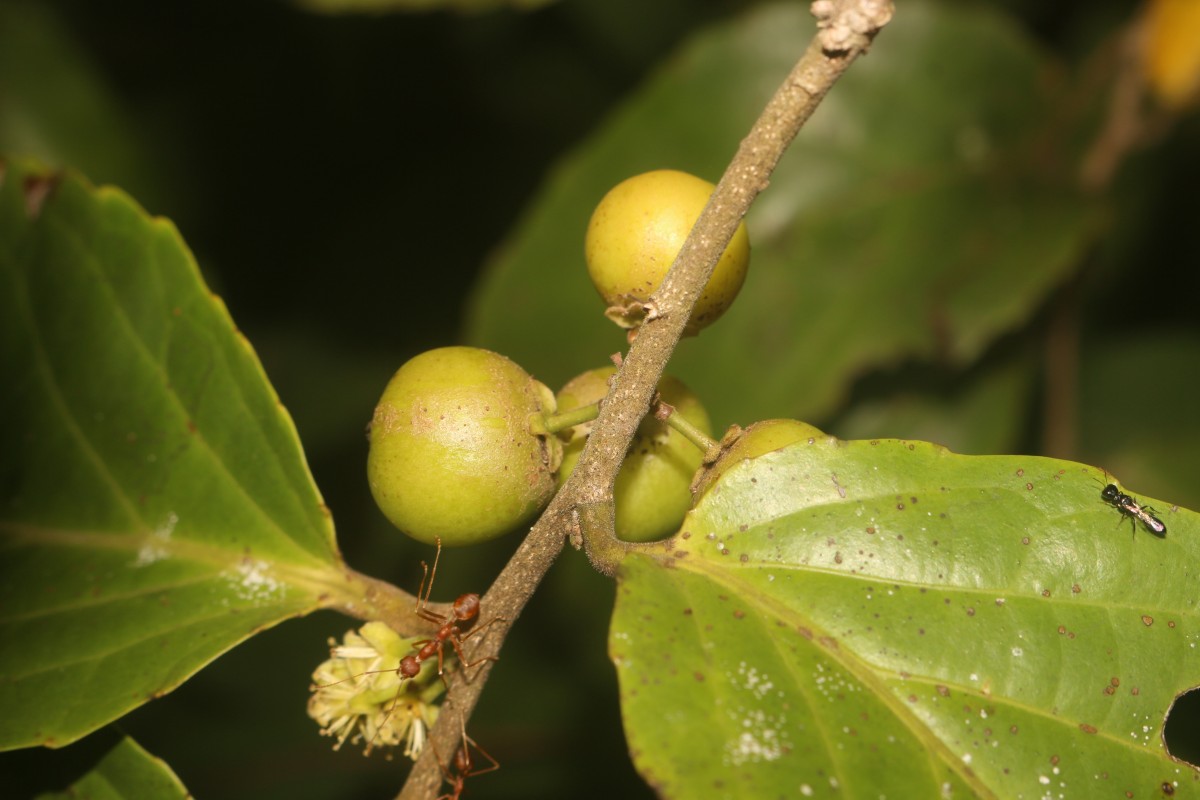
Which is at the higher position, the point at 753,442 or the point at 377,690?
the point at 753,442

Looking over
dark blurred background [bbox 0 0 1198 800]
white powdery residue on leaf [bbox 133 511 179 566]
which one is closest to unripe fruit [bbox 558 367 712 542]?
Result: white powdery residue on leaf [bbox 133 511 179 566]

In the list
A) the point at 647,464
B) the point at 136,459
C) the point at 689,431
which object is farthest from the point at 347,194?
the point at 689,431

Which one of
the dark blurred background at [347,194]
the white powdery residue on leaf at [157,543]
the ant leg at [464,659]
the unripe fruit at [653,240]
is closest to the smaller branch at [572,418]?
the unripe fruit at [653,240]

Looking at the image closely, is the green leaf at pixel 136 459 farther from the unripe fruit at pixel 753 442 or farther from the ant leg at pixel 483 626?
the unripe fruit at pixel 753 442

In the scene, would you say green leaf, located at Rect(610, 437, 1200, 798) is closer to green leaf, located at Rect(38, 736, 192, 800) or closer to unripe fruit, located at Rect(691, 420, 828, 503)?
unripe fruit, located at Rect(691, 420, 828, 503)

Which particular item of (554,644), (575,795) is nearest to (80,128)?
(554,644)

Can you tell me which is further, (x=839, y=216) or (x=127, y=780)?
(x=839, y=216)

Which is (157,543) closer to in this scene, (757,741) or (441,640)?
(441,640)

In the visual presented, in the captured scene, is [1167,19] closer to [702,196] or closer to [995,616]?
[702,196]
